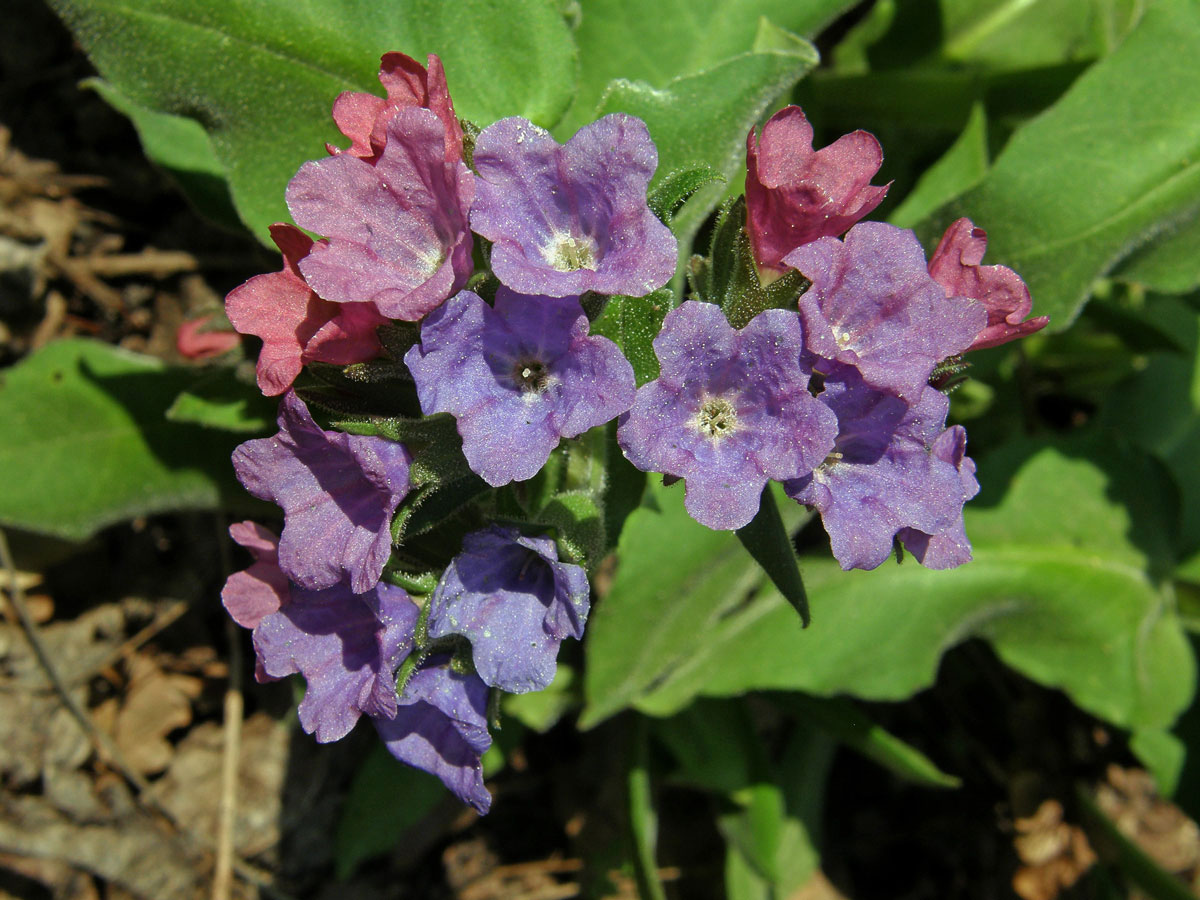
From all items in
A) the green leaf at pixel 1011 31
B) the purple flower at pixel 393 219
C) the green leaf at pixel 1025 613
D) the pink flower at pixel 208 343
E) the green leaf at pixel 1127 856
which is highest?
the purple flower at pixel 393 219

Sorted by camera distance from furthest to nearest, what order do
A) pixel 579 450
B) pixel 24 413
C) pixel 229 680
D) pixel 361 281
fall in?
1. pixel 229 680
2. pixel 24 413
3. pixel 579 450
4. pixel 361 281

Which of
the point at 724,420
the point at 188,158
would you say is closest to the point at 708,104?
the point at 724,420

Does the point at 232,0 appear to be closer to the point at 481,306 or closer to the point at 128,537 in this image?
the point at 481,306

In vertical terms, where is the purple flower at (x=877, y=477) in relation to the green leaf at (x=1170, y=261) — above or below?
above

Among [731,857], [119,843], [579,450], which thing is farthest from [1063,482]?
[119,843]

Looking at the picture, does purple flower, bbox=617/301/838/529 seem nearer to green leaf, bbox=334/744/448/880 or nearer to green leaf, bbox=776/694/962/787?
green leaf, bbox=776/694/962/787

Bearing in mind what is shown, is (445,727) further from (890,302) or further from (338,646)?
(890,302)

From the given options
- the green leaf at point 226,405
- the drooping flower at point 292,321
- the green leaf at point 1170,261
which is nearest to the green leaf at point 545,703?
the green leaf at point 226,405

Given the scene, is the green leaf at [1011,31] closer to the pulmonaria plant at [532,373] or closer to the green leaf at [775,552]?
the pulmonaria plant at [532,373]
